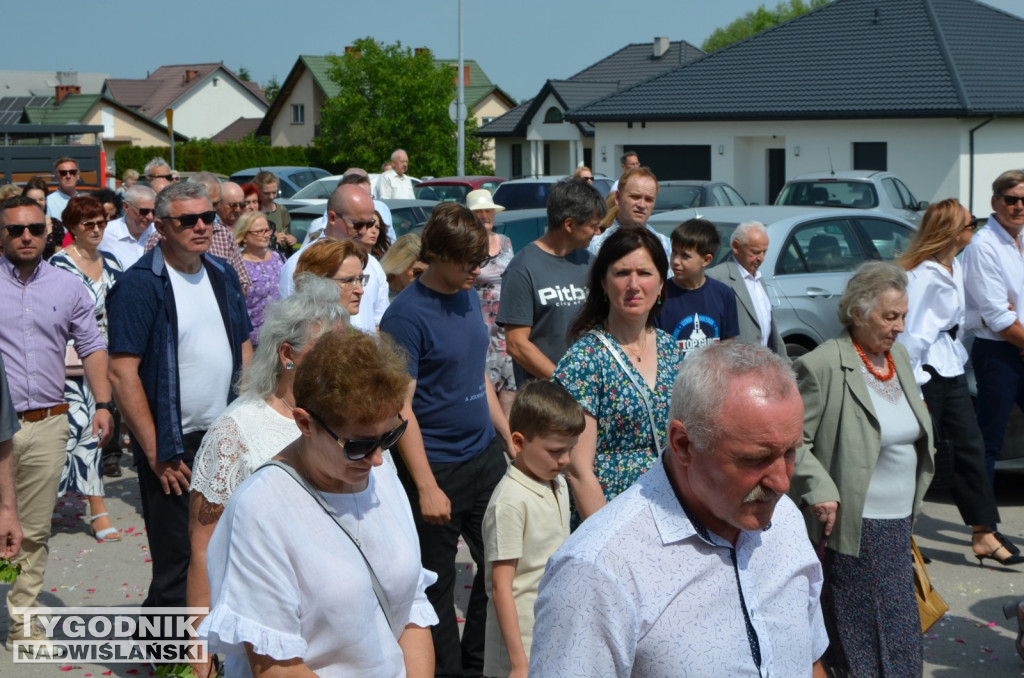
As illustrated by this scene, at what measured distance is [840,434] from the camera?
4.92 metres

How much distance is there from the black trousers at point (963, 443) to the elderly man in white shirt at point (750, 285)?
0.98 m

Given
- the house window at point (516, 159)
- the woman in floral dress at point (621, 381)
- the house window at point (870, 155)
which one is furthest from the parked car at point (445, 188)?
the house window at point (516, 159)

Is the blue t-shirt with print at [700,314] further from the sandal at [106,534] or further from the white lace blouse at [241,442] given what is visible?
the sandal at [106,534]

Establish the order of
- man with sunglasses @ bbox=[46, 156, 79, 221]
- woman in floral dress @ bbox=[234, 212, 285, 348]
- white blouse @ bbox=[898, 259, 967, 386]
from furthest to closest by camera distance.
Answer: man with sunglasses @ bbox=[46, 156, 79, 221]
woman in floral dress @ bbox=[234, 212, 285, 348]
white blouse @ bbox=[898, 259, 967, 386]

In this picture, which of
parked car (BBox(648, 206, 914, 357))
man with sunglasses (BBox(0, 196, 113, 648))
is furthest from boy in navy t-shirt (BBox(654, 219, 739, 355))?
parked car (BBox(648, 206, 914, 357))

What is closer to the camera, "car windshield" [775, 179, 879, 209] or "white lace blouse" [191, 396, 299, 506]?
"white lace blouse" [191, 396, 299, 506]

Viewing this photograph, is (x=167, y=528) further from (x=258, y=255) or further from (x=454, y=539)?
(x=258, y=255)

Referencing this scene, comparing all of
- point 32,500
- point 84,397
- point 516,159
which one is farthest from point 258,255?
point 516,159

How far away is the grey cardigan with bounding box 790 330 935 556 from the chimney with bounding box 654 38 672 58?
50.0m

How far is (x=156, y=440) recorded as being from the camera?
499 cm

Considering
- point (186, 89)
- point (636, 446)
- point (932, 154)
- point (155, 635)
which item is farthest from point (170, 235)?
point (186, 89)

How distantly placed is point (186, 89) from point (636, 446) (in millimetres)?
89966

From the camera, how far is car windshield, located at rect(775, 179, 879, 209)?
20609 mm

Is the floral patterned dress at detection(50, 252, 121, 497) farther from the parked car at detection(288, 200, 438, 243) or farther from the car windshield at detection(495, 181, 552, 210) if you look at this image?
the car windshield at detection(495, 181, 552, 210)
